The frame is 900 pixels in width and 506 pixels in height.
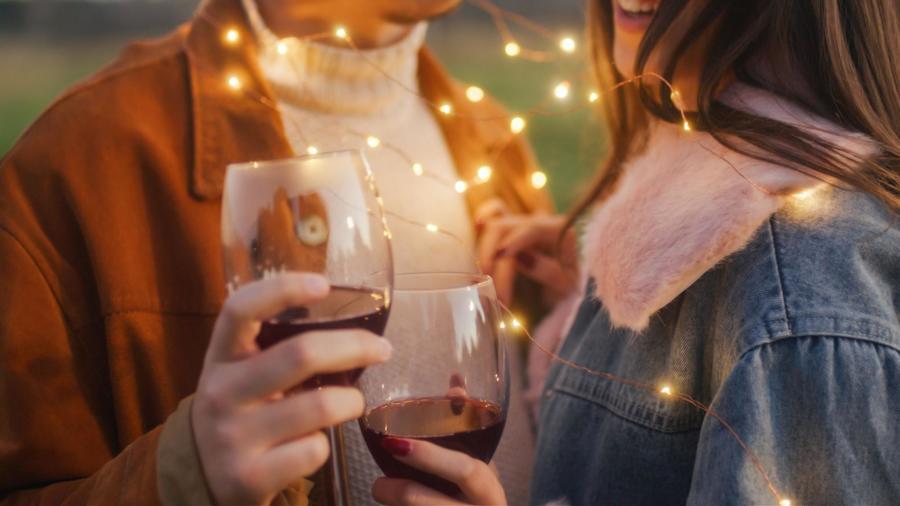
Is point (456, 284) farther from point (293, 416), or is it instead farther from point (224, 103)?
point (224, 103)

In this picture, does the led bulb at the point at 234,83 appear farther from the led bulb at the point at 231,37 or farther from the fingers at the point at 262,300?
the fingers at the point at 262,300

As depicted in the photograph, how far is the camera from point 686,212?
94 centimetres

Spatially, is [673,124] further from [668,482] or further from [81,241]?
[81,241]

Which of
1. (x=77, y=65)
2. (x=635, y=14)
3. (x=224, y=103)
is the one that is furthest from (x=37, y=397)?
(x=77, y=65)

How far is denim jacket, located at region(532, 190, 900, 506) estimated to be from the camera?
0.82 m

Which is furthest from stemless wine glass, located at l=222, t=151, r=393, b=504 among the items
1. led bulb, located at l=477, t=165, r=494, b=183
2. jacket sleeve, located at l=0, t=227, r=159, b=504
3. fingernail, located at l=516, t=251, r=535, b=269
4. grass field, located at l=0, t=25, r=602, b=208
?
grass field, located at l=0, t=25, r=602, b=208

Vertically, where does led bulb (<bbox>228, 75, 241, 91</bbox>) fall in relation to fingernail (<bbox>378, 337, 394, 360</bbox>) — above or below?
above

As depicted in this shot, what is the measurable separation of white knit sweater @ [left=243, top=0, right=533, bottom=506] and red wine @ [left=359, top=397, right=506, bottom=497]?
1.65 ft

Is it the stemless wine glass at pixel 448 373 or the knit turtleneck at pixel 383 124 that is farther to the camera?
the knit turtleneck at pixel 383 124

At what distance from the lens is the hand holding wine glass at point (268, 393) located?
0.67 metres

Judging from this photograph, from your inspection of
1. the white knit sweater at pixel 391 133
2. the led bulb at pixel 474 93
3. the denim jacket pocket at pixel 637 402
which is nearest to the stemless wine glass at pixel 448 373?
the denim jacket pocket at pixel 637 402

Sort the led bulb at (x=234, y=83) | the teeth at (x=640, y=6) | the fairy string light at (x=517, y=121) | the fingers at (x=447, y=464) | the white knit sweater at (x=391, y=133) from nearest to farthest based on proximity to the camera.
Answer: the fingers at (x=447, y=464) < the fairy string light at (x=517, y=121) < the teeth at (x=640, y=6) < the led bulb at (x=234, y=83) < the white knit sweater at (x=391, y=133)

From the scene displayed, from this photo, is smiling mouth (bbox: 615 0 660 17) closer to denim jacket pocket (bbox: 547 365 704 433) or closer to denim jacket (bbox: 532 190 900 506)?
denim jacket (bbox: 532 190 900 506)

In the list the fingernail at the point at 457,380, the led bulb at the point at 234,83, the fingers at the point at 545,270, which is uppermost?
the led bulb at the point at 234,83
